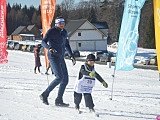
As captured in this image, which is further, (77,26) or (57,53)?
(77,26)

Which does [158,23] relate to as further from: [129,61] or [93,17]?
[93,17]

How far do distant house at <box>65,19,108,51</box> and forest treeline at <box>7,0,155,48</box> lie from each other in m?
6.81

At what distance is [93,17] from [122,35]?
71138mm

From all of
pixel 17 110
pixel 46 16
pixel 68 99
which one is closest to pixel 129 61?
pixel 68 99

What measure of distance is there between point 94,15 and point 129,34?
237 feet

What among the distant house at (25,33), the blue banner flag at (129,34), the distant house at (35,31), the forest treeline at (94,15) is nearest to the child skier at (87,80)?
the blue banner flag at (129,34)

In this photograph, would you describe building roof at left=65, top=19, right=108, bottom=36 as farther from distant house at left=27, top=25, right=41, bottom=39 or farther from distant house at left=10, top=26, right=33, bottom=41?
distant house at left=27, top=25, right=41, bottom=39

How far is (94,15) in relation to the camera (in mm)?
79062

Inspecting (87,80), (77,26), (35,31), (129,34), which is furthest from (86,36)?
(87,80)

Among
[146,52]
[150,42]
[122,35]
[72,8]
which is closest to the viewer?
[122,35]

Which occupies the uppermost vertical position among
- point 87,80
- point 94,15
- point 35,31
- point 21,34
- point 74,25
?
point 94,15

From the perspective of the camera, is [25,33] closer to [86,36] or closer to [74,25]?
[74,25]

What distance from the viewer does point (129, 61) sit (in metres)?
7.89

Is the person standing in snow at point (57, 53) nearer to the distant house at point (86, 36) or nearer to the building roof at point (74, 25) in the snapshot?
the building roof at point (74, 25)
